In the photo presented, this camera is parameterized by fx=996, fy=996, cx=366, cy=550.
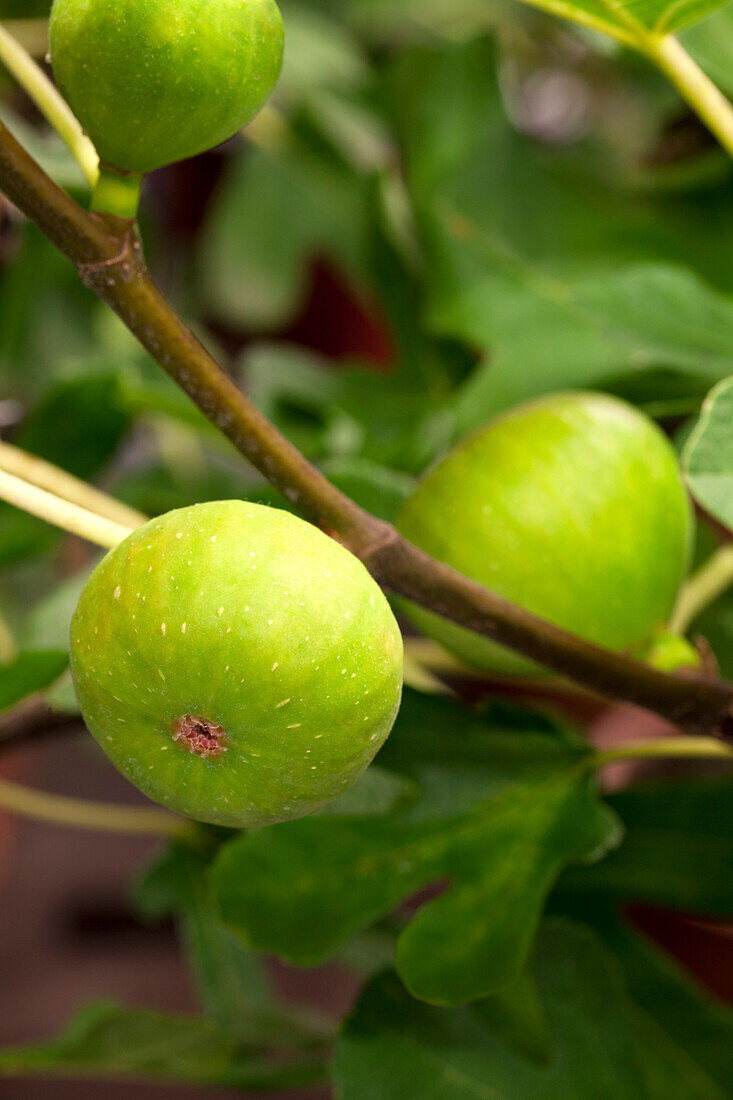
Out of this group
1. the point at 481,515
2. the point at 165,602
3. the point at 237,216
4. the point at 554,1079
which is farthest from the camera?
the point at 237,216

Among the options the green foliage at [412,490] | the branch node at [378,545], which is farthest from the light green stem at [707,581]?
the branch node at [378,545]

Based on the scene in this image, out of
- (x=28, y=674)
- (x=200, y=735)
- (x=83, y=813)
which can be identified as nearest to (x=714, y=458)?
(x=200, y=735)

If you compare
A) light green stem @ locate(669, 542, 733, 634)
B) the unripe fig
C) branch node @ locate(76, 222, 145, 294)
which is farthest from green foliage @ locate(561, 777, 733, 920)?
branch node @ locate(76, 222, 145, 294)

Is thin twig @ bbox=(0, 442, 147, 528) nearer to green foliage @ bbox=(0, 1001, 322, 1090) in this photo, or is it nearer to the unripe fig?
the unripe fig

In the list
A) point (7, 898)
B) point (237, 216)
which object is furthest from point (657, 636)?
point (7, 898)

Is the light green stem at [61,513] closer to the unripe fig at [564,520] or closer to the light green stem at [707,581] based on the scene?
the unripe fig at [564,520]

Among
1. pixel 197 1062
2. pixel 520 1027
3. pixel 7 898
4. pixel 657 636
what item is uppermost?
pixel 657 636

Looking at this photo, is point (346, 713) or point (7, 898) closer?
point (346, 713)

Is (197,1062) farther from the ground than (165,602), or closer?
closer

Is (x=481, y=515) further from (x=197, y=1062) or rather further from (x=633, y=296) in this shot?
(x=197, y=1062)
